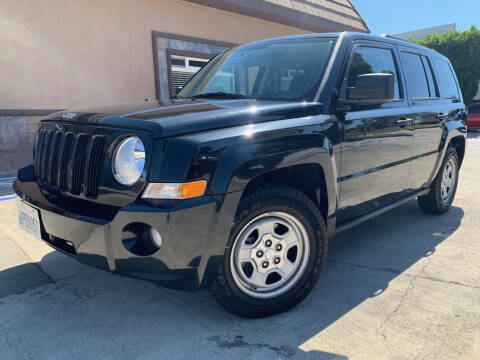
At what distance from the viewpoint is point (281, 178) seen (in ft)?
7.97

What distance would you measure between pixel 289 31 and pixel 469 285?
9.92 metres

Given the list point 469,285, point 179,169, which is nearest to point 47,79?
point 179,169

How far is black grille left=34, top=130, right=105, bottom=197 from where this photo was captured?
206 centimetres

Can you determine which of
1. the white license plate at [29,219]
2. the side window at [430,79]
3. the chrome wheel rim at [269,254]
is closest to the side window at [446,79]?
the side window at [430,79]

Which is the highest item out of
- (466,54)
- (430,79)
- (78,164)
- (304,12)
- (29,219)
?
(304,12)

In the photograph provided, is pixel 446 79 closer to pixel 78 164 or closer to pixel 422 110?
pixel 422 110

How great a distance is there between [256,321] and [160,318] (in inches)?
23.0

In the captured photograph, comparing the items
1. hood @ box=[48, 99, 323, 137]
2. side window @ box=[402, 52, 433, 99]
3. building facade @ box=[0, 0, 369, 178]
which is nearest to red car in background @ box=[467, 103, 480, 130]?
building facade @ box=[0, 0, 369, 178]

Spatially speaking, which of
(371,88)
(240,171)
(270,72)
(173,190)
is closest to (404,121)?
(371,88)

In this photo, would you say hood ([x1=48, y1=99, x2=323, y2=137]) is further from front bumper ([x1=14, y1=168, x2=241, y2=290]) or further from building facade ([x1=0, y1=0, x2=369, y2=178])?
building facade ([x1=0, y1=0, x2=369, y2=178])

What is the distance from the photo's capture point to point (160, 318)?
232 centimetres

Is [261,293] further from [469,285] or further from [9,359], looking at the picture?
[469,285]

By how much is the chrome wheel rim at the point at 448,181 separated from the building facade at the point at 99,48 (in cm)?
595

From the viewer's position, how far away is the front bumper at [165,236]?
1.85 meters
